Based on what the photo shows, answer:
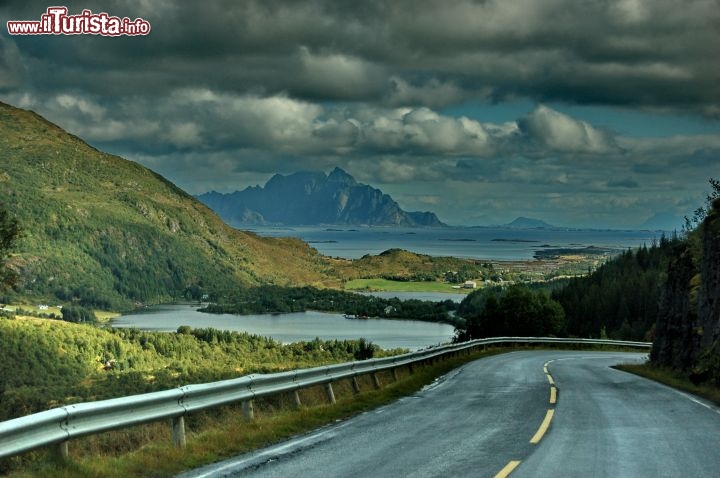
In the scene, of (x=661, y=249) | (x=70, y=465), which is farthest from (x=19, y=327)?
(x=70, y=465)

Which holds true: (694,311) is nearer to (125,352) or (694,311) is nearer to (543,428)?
(543,428)

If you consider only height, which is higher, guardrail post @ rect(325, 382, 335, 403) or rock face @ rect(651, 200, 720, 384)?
rock face @ rect(651, 200, 720, 384)

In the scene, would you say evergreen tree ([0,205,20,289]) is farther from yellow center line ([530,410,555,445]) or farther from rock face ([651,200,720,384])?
rock face ([651,200,720,384])

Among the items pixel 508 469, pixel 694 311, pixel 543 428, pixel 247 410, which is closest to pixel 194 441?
pixel 247 410

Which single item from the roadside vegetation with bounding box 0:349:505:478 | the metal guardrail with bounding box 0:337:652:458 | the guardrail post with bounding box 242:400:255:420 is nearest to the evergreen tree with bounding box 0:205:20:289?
the roadside vegetation with bounding box 0:349:505:478

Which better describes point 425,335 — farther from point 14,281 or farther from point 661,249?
point 14,281

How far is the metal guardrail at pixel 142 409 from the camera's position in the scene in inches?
328

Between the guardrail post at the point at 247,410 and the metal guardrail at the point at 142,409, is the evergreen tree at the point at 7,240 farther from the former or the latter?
the guardrail post at the point at 247,410

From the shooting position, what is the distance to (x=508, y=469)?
9938mm

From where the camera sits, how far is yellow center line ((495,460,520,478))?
955 cm

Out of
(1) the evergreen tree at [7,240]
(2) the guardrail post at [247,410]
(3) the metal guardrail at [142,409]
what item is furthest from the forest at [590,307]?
(2) the guardrail post at [247,410]

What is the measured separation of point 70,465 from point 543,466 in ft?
19.6

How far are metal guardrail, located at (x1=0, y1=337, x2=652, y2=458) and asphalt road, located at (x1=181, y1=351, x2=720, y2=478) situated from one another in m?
1.17

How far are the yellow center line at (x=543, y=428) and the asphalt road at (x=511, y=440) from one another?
0.08 ft
